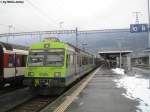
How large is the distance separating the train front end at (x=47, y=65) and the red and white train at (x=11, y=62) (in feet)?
6.83

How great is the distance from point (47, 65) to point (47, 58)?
0.42 meters

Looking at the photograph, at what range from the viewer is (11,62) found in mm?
17438

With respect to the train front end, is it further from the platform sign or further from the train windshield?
the platform sign

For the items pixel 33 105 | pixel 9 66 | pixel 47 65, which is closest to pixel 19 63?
pixel 9 66

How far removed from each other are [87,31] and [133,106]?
113ft

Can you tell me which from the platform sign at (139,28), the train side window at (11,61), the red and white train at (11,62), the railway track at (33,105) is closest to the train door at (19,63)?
the red and white train at (11,62)

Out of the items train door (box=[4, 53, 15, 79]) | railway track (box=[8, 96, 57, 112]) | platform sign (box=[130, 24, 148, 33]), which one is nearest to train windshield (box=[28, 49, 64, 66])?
railway track (box=[8, 96, 57, 112])

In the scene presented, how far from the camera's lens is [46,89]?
47.8 ft

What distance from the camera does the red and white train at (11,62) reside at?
16.5 m

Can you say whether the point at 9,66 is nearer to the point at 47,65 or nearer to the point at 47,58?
the point at 47,58

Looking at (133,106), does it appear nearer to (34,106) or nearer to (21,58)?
(34,106)

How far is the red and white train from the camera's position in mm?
16531

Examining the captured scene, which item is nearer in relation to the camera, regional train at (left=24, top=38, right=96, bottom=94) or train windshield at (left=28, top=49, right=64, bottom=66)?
regional train at (left=24, top=38, right=96, bottom=94)

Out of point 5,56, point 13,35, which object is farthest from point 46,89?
point 13,35
